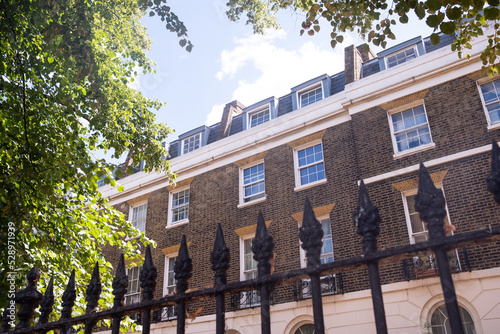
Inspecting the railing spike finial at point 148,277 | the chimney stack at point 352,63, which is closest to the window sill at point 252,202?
the chimney stack at point 352,63

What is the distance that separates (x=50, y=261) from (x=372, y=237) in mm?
6456

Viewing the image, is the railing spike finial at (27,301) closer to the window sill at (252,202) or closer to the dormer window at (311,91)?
the window sill at (252,202)

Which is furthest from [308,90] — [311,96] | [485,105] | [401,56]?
[485,105]

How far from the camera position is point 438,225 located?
2.16m

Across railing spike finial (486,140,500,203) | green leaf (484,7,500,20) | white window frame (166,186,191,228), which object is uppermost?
white window frame (166,186,191,228)

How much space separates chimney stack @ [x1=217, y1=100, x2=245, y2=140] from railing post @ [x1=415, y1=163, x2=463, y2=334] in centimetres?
1874

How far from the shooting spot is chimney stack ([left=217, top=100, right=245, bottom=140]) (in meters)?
21.0

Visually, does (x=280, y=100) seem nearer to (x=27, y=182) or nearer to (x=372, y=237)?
(x=27, y=182)

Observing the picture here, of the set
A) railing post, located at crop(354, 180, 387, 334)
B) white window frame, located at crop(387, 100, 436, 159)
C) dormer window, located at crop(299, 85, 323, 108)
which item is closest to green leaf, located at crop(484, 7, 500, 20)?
railing post, located at crop(354, 180, 387, 334)

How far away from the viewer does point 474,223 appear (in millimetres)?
11961

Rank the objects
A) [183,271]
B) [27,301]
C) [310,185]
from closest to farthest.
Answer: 1. [183,271]
2. [27,301]
3. [310,185]

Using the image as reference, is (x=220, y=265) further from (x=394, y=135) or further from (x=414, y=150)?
(x=394, y=135)

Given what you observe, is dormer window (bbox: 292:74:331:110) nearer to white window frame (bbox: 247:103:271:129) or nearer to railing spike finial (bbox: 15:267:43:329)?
white window frame (bbox: 247:103:271:129)

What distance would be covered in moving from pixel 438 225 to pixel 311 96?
673 inches
